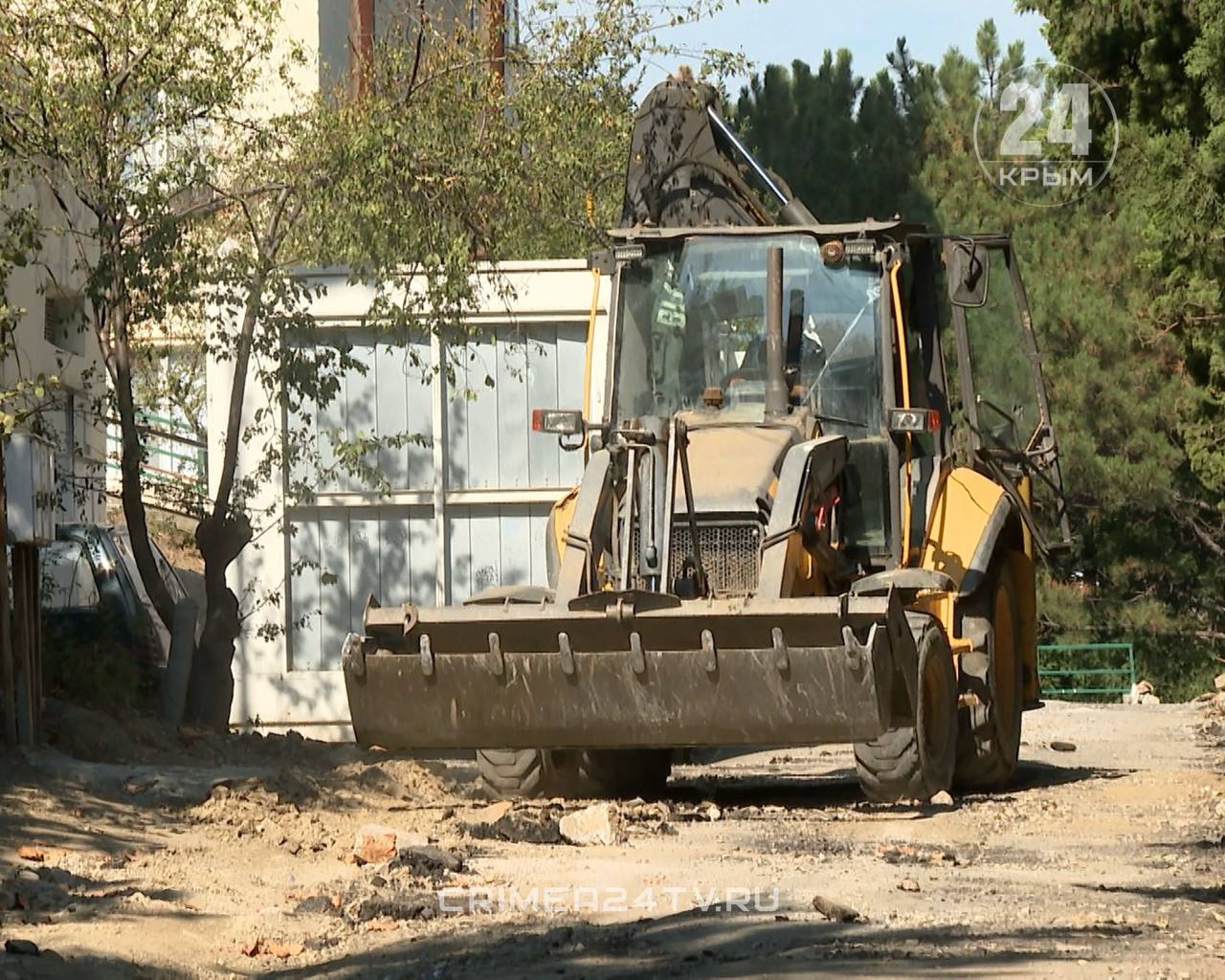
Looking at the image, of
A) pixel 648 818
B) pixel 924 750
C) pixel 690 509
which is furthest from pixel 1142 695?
pixel 690 509

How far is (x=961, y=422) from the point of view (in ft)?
40.4

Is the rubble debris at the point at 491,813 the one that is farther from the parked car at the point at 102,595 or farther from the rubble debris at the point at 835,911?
the parked car at the point at 102,595

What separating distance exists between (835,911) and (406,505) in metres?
10.4

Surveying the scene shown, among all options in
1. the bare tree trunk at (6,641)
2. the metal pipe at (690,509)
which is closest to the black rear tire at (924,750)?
the metal pipe at (690,509)

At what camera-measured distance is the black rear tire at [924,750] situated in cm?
1081

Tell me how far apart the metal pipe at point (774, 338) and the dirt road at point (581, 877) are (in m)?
2.21

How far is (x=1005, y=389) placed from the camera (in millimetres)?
13414

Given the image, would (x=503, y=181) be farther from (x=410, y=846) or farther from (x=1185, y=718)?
(x=1185, y=718)

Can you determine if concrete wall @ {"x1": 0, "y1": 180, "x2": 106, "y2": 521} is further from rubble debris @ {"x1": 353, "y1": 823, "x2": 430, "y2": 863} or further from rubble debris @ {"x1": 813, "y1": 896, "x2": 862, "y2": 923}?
rubble debris @ {"x1": 813, "y1": 896, "x2": 862, "y2": 923}

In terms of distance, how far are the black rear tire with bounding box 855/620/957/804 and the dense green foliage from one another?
312 inches

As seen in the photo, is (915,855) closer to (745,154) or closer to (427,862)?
(427,862)

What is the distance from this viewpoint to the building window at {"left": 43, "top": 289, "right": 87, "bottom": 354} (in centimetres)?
1956

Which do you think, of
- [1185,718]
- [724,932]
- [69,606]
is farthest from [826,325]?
[1185,718]

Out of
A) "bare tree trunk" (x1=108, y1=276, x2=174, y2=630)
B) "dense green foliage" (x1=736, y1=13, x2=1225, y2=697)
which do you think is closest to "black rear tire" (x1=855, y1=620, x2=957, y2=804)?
"bare tree trunk" (x1=108, y1=276, x2=174, y2=630)
